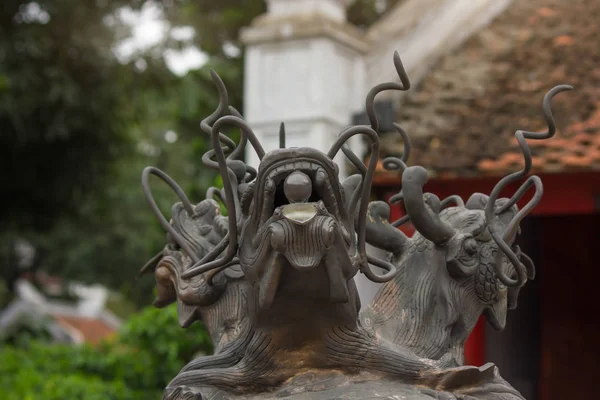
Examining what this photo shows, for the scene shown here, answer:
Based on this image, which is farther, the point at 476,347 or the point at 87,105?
the point at 87,105

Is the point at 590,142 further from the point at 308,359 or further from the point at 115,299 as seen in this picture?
the point at 115,299

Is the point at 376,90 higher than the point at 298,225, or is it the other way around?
the point at 376,90

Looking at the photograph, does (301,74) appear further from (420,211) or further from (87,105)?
(420,211)

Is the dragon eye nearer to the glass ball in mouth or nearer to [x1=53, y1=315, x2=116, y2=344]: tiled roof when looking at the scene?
the glass ball in mouth

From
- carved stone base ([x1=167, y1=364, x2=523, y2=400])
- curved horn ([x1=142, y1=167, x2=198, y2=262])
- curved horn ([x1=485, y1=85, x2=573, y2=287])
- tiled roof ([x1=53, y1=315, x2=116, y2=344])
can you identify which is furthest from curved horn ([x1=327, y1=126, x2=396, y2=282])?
tiled roof ([x1=53, y1=315, x2=116, y2=344])

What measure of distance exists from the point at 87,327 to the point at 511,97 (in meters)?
15.5

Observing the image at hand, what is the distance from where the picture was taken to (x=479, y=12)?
23.8 ft

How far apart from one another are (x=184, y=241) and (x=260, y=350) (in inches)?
16.2

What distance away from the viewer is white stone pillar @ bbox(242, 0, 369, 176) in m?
6.64

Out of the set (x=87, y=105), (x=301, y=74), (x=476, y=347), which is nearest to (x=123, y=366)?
(x=301, y=74)

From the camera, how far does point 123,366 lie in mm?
7344

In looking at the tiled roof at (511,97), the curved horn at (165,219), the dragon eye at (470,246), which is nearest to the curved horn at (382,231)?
the dragon eye at (470,246)

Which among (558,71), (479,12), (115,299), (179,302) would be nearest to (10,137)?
(479,12)

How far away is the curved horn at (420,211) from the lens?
2.14m
